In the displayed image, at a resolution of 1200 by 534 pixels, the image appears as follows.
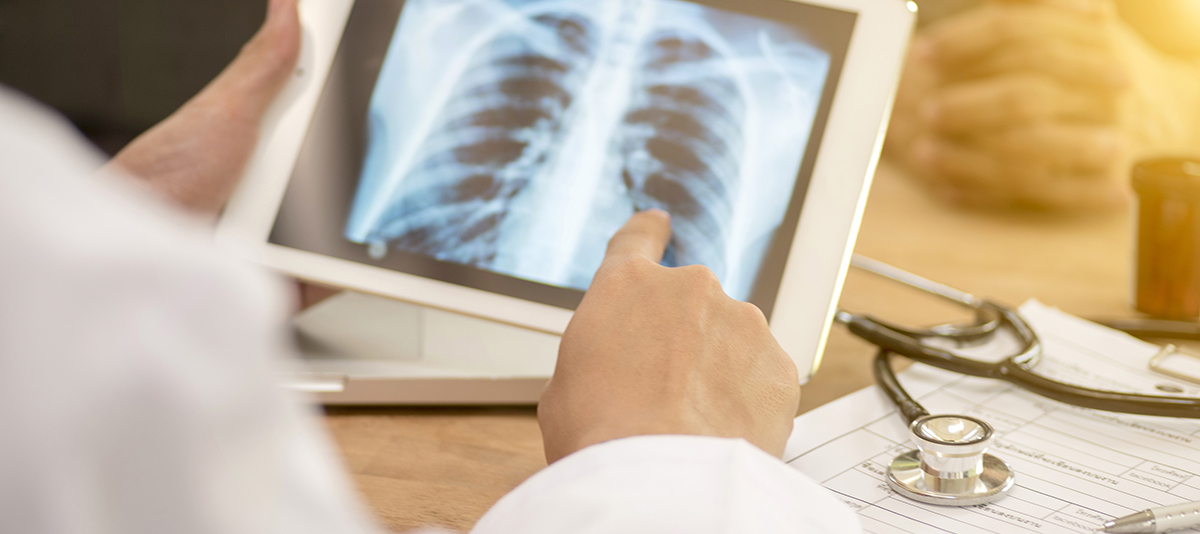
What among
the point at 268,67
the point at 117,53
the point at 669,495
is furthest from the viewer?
the point at 117,53

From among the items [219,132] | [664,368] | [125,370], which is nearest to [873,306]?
[664,368]

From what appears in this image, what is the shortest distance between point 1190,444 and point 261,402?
21.6 inches

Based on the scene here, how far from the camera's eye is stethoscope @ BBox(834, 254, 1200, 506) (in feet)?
1.51

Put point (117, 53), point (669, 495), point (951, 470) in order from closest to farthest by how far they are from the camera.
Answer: point (669, 495)
point (951, 470)
point (117, 53)

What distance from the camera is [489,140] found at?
2.18ft

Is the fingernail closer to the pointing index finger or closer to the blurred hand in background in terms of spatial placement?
the pointing index finger

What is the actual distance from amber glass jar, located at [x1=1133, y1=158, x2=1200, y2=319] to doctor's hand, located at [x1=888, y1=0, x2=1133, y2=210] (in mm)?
266

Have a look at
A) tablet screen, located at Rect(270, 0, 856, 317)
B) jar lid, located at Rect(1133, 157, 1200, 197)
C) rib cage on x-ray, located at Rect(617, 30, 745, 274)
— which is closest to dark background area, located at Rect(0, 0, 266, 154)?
tablet screen, located at Rect(270, 0, 856, 317)

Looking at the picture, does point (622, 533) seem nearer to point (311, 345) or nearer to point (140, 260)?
point (140, 260)

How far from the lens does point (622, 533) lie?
30 cm

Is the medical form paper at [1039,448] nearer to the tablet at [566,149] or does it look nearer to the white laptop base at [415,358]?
the tablet at [566,149]

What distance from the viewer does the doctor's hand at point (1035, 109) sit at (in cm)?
111

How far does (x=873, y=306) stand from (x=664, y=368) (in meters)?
0.52

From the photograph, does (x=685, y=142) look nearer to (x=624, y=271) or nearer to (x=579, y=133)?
(x=579, y=133)
